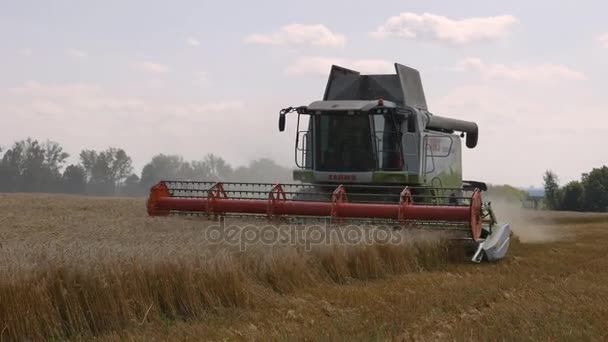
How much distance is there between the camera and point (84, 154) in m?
62.2

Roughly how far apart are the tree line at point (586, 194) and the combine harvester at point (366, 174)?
39772 mm

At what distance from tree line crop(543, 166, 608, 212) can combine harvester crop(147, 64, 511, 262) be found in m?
39.8

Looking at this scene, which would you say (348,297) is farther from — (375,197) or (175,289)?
(375,197)

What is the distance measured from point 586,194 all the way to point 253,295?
48.1 meters

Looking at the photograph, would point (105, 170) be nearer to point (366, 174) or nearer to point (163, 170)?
point (163, 170)

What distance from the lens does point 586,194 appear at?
162ft

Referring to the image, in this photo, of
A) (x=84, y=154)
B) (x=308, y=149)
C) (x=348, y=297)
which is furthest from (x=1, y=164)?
(x=348, y=297)

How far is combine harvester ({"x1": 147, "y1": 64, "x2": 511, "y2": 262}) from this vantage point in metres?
9.09

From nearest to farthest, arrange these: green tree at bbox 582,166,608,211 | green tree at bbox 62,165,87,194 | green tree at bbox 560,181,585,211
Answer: green tree at bbox 582,166,608,211
green tree at bbox 560,181,585,211
green tree at bbox 62,165,87,194

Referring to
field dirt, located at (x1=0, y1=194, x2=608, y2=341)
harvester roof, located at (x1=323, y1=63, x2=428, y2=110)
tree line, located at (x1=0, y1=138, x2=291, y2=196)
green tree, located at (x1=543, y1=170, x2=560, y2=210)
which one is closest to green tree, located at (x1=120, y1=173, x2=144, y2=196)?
tree line, located at (x1=0, y1=138, x2=291, y2=196)

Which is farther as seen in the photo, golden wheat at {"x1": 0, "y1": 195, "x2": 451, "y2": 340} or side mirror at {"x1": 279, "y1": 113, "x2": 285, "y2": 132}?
side mirror at {"x1": 279, "y1": 113, "x2": 285, "y2": 132}

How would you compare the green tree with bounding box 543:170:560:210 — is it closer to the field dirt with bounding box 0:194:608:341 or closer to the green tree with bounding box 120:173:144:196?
the green tree with bounding box 120:173:144:196

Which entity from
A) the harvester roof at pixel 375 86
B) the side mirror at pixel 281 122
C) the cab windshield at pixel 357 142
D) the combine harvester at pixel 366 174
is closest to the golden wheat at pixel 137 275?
the combine harvester at pixel 366 174

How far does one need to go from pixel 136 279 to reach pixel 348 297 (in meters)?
1.79
